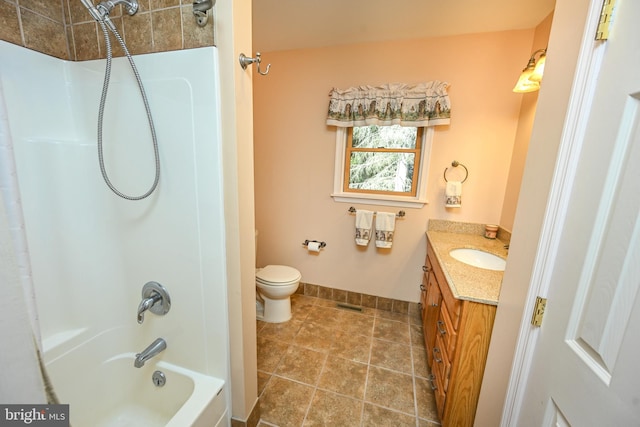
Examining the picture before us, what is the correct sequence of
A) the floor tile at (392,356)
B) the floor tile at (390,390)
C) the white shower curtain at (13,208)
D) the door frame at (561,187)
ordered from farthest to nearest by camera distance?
the floor tile at (392,356) < the floor tile at (390,390) < the door frame at (561,187) < the white shower curtain at (13,208)

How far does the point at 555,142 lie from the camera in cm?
71

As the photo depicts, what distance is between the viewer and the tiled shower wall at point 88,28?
0.89 meters

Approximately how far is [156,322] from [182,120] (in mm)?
973

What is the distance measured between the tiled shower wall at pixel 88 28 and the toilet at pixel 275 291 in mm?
1683

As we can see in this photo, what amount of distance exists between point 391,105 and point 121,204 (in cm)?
199

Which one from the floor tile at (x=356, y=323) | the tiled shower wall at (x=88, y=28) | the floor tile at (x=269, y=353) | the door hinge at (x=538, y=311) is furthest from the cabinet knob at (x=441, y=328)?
the tiled shower wall at (x=88, y=28)

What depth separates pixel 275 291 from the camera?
6.76 feet

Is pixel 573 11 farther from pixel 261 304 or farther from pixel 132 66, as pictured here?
pixel 261 304

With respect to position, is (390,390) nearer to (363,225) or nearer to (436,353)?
(436,353)

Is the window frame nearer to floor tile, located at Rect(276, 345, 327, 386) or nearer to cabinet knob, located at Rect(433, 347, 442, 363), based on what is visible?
cabinet knob, located at Rect(433, 347, 442, 363)

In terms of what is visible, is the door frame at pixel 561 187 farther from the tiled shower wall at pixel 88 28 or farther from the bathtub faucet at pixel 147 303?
the bathtub faucet at pixel 147 303

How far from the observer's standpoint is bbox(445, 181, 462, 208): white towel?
77.7 inches

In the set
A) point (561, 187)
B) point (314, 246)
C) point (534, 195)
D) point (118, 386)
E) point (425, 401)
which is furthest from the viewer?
point (314, 246)

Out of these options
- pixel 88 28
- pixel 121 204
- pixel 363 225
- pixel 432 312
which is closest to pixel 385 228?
pixel 363 225
